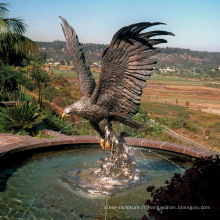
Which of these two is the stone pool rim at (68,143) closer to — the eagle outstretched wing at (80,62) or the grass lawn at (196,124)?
the eagle outstretched wing at (80,62)

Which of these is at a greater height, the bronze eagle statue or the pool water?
the bronze eagle statue

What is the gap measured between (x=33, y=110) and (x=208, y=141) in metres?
14.9

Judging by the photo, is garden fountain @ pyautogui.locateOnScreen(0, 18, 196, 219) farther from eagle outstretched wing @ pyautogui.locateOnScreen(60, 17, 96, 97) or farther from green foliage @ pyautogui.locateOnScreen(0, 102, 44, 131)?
green foliage @ pyautogui.locateOnScreen(0, 102, 44, 131)

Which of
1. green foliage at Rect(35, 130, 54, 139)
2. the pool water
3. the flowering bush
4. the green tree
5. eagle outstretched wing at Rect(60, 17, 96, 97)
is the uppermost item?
eagle outstretched wing at Rect(60, 17, 96, 97)

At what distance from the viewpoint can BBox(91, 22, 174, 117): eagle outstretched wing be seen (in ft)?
14.9

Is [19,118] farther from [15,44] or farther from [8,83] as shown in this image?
[8,83]

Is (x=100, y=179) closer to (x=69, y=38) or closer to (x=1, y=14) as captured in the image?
(x=69, y=38)

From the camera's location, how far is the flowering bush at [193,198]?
2.35m

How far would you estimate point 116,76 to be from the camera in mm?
4816

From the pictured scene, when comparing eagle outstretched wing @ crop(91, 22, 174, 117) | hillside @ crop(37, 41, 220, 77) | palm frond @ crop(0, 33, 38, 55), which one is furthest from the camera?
hillside @ crop(37, 41, 220, 77)

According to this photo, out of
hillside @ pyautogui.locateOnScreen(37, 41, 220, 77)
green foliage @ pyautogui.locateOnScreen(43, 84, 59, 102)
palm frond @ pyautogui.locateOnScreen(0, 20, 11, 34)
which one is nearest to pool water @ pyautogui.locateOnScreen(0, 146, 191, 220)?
palm frond @ pyautogui.locateOnScreen(0, 20, 11, 34)

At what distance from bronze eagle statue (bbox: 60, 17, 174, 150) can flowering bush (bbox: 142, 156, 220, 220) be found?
240cm

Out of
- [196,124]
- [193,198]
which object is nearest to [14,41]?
[193,198]

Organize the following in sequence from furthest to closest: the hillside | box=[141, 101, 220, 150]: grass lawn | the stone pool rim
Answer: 1. the hillside
2. box=[141, 101, 220, 150]: grass lawn
3. the stone pool rim
